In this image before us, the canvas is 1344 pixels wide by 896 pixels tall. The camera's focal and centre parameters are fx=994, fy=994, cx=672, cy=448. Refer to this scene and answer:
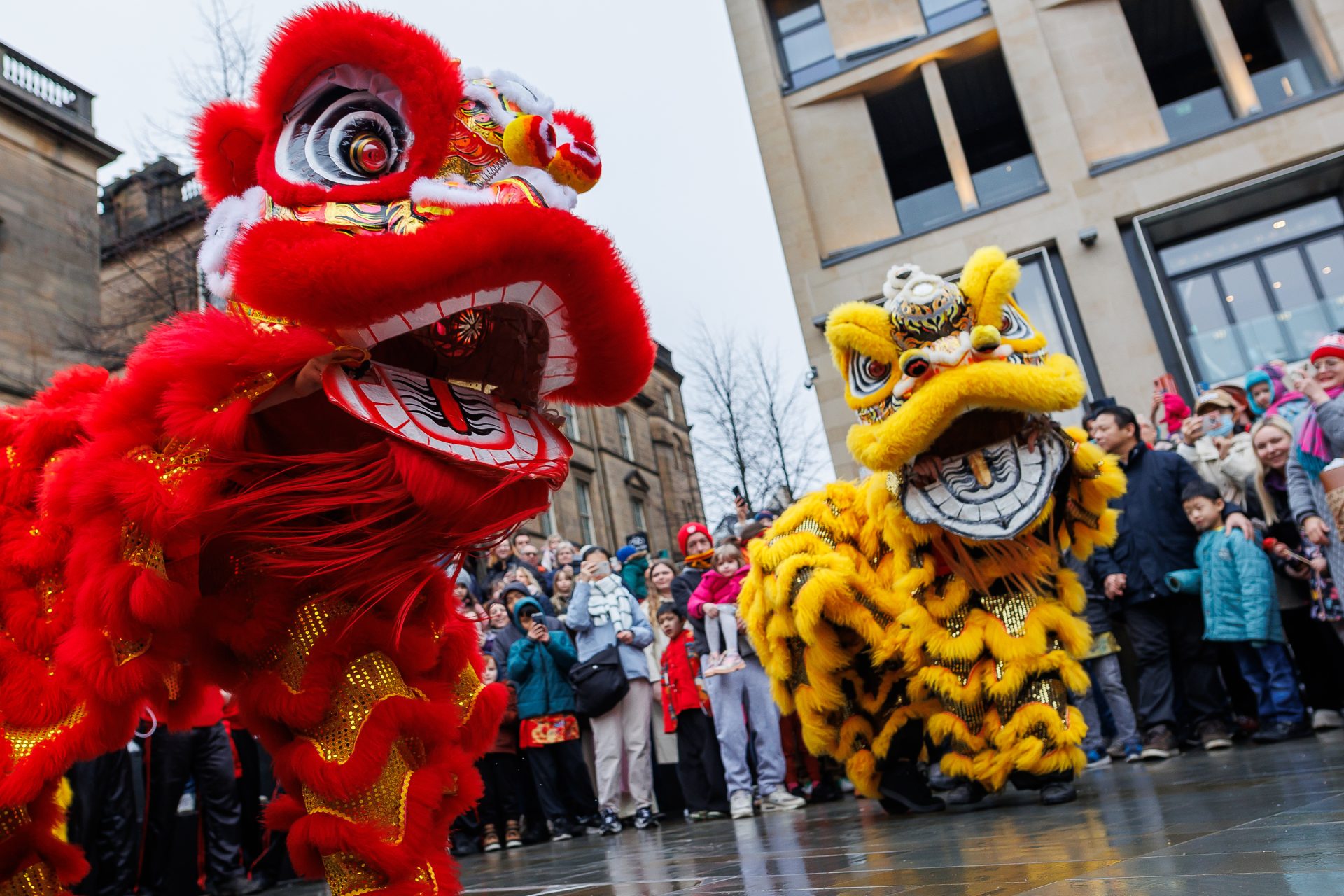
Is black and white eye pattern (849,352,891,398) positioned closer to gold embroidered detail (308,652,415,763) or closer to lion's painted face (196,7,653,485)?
lion's painted face (196,7,653,485)

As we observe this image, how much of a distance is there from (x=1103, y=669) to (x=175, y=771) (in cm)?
555

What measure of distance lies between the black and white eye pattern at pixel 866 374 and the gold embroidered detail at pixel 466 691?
2.18 meters

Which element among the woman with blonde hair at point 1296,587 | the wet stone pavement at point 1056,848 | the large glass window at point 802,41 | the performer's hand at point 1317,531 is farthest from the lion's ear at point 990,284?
the large glass window at point 802,41

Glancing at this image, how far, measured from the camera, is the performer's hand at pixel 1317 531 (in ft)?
16.5

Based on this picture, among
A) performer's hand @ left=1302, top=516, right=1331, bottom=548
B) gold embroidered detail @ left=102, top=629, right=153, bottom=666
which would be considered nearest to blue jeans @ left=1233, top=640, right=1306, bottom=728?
performer's hand @ left=1302, top=516, right=1331, bottom=548

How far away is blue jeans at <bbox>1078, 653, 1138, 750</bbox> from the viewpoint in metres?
6.02

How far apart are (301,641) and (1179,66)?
20.8 m

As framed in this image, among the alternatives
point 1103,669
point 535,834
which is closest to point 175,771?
point 535,834

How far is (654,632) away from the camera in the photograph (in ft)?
26.1

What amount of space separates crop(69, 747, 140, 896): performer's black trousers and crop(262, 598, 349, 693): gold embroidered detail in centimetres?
434

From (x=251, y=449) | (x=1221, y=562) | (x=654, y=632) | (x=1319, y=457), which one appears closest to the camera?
(x=251, y=449)

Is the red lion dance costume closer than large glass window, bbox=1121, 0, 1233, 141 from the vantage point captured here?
Yes

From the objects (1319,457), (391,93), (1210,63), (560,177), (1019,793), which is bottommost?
(1019,793)

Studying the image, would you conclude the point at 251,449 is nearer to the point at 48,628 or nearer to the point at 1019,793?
the point at 48,628
